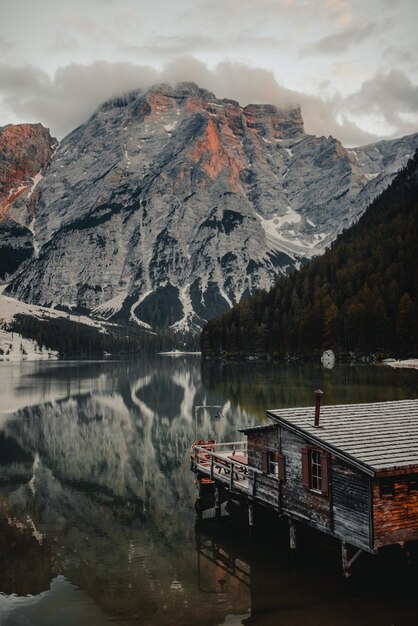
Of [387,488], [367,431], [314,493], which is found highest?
[367,431]

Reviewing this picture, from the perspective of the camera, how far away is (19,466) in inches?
2000

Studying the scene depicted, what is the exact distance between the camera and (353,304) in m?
148

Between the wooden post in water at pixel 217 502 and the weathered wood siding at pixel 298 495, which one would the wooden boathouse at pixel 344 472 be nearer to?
the weathered wood siding at pixel 298 495

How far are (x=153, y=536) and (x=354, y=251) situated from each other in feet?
547

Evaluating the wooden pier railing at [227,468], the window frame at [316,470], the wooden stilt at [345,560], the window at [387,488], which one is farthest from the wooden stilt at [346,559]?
the wooden pier railing at [227,468]

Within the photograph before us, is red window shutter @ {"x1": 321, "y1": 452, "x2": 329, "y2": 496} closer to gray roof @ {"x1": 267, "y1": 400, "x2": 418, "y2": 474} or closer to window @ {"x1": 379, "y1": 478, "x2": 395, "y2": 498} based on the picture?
gray roof @ {"x1": 267, "y1": 400, "x2": 418, "y2": 474}

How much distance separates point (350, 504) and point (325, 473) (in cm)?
182

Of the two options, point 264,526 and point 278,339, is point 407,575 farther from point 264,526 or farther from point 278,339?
point 278,339

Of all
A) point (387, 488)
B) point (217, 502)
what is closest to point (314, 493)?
point (387, 488)

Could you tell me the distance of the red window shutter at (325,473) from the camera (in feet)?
82.7

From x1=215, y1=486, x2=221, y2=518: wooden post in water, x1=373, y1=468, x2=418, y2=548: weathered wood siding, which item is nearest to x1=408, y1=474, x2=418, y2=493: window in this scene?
x1=373, y1=468, x2=418, y2=548: weathered wood siding

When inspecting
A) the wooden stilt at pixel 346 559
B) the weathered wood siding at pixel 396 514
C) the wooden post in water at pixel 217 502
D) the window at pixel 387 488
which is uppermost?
the window at pixel 387 488

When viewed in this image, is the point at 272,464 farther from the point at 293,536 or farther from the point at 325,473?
the point at 325,473

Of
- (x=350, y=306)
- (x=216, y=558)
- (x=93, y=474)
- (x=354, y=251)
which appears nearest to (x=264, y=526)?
(x=216, y=558)
